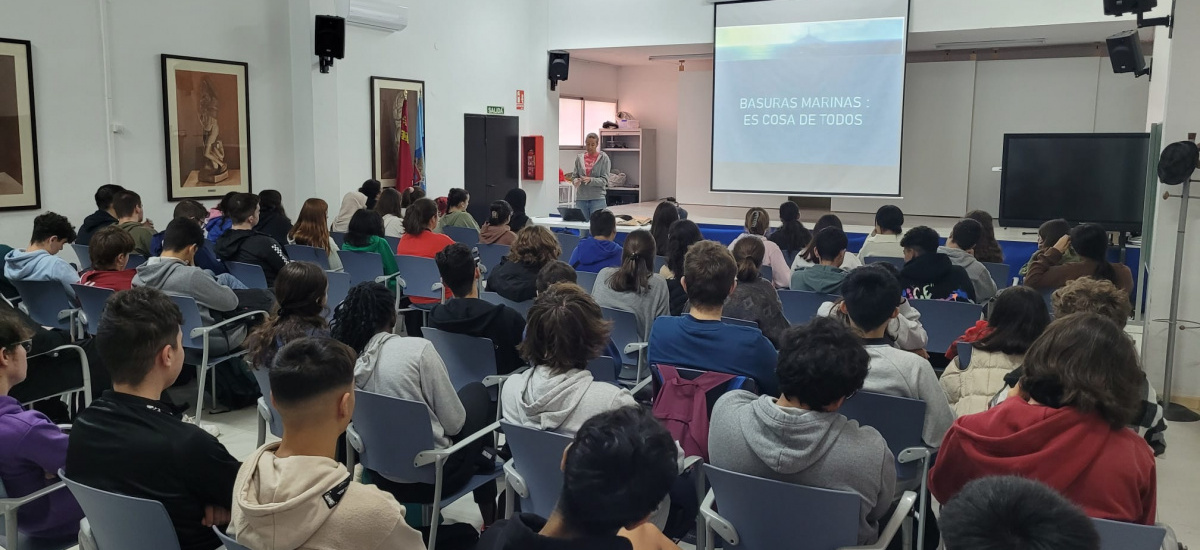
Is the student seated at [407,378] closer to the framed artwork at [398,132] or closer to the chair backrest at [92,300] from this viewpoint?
the chair backrest at [92,300]

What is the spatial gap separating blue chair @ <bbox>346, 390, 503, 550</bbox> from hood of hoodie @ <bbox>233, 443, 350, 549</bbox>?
0.89m

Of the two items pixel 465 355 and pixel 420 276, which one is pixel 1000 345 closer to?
pixel 465 355

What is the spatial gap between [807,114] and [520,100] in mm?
3998

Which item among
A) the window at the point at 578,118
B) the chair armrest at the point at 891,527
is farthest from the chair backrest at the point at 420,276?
the window at the point at 578,118

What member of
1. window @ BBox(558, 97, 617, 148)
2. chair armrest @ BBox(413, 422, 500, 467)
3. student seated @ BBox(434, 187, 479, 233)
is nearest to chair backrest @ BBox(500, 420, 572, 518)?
chair armrest @ BBox(413, 422, 500, 467)

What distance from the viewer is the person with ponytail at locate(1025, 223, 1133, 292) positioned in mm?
4809

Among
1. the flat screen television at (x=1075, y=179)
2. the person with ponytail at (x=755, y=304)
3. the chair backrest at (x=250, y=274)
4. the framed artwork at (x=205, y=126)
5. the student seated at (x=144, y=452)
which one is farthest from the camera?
the flat screen television at (x=1075, y=179)

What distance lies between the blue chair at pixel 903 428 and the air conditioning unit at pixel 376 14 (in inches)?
307

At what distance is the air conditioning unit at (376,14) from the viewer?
907cm

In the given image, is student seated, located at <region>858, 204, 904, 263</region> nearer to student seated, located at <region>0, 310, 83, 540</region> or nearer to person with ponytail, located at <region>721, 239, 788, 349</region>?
person with ponytail, located at <region>721, 239, 788, 349</region>

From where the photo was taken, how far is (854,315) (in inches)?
119

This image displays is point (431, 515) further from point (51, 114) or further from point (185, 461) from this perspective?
point (51, 114)

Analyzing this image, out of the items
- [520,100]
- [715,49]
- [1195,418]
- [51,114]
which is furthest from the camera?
[520,100]

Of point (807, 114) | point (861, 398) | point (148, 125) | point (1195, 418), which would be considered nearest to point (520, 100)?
point (807, 114)
